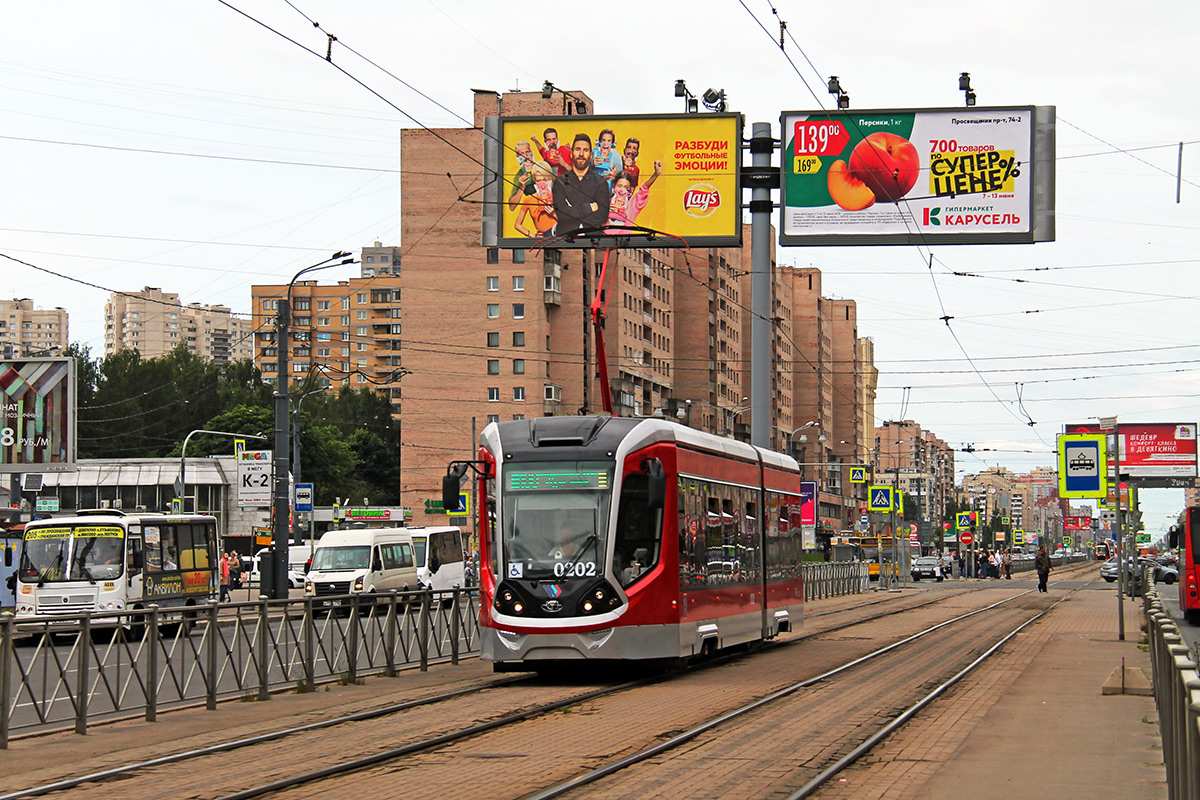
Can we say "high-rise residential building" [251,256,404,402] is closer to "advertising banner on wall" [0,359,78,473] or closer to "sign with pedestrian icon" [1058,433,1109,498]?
"advertising banner on wall" [0,359,78,473]

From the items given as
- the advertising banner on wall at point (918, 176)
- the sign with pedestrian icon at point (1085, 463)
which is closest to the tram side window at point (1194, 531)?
the advertising banner on wall at point (918, 176)

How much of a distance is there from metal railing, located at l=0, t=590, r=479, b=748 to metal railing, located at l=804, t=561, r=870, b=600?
27336 mm

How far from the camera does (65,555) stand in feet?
97.0

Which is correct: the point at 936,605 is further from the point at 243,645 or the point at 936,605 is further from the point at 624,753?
the point at 624,753

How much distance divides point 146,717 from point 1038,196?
1948cm

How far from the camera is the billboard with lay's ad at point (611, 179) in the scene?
2841 cm

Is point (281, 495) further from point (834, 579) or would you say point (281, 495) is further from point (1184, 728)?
point (1184, 728)

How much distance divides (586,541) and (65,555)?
54.0 feet

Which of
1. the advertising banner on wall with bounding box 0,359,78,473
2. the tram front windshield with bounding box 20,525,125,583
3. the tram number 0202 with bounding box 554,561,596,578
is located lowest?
the tram front windshield with bounding box 20,525,125,583

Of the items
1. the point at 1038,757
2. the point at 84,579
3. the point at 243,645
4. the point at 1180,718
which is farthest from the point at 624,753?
the point at 84,579

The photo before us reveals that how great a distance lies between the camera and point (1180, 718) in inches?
270

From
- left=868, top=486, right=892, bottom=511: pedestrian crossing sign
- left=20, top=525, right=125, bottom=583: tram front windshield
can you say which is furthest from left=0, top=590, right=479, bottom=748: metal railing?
left=868, top=486, right=892, bottom=511: pedestrian crossing sign

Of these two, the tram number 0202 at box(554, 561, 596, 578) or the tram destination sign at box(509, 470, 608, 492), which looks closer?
the tram number 0202 at box(554, 561, 596, 578)

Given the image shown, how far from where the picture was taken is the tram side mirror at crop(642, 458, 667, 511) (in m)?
16.5
